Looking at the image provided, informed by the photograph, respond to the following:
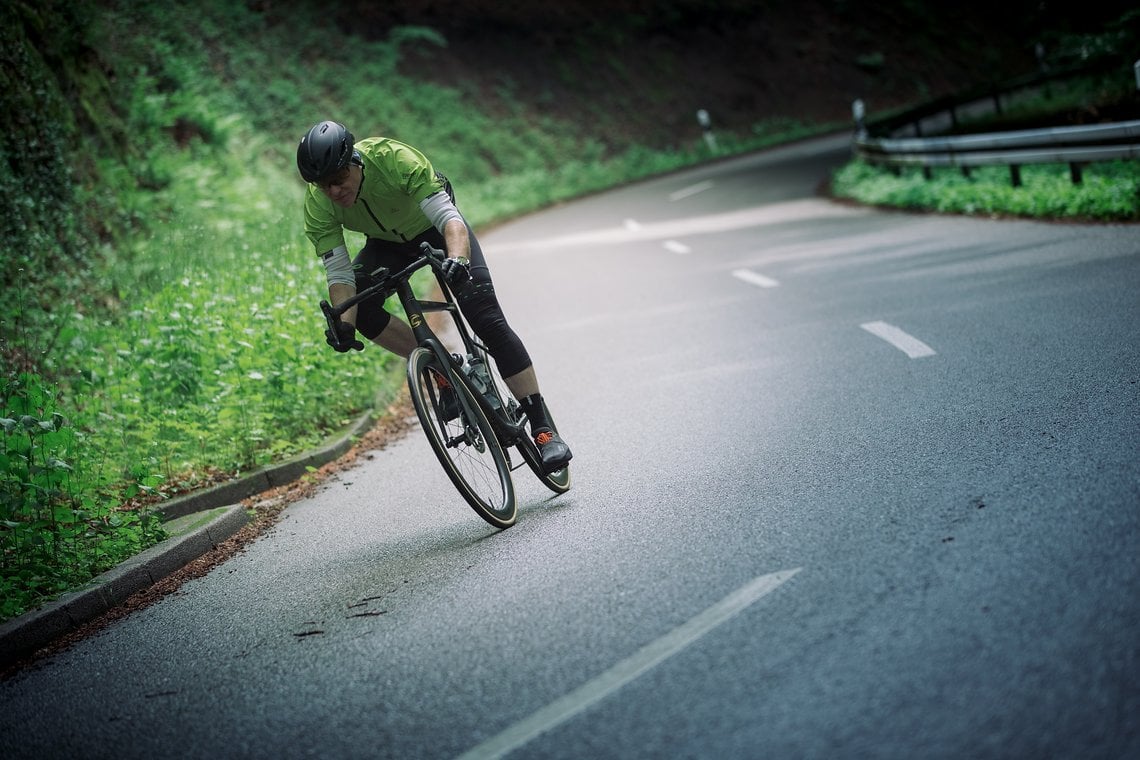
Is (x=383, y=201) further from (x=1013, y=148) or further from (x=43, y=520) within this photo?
(x=1013, y=148)

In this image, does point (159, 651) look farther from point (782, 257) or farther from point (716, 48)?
point (716, 48)

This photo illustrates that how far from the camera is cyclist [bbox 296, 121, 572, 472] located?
5.98 m

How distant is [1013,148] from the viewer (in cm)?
1831

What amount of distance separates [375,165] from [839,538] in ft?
10.1

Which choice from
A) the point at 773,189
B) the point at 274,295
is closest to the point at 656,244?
the point at 773,189

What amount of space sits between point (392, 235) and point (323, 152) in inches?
34.5

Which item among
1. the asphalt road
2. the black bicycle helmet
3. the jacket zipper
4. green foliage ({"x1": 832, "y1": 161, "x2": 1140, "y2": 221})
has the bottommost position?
green foliage ({"x1": 832, "y1": 161, "x2": 1140, "y2": 221})

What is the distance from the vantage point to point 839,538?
4.90m

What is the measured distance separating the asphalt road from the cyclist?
834 millimetres

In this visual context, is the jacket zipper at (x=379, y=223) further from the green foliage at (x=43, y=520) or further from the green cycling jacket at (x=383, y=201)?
the green foliage at (x=43, y=520)

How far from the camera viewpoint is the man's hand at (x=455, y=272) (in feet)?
19.3

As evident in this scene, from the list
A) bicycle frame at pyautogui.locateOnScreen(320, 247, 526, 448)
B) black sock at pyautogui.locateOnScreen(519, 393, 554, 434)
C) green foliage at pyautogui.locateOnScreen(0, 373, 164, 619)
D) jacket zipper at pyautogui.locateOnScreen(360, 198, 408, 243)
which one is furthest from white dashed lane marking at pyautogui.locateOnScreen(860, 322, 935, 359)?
green foliage at pyautogui.locateOnScreen(0, 373, 164, 619)

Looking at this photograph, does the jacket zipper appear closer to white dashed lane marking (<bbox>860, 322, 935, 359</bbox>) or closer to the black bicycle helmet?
the black bicycle helmet

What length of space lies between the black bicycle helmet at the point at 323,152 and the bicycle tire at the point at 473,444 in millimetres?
1007
